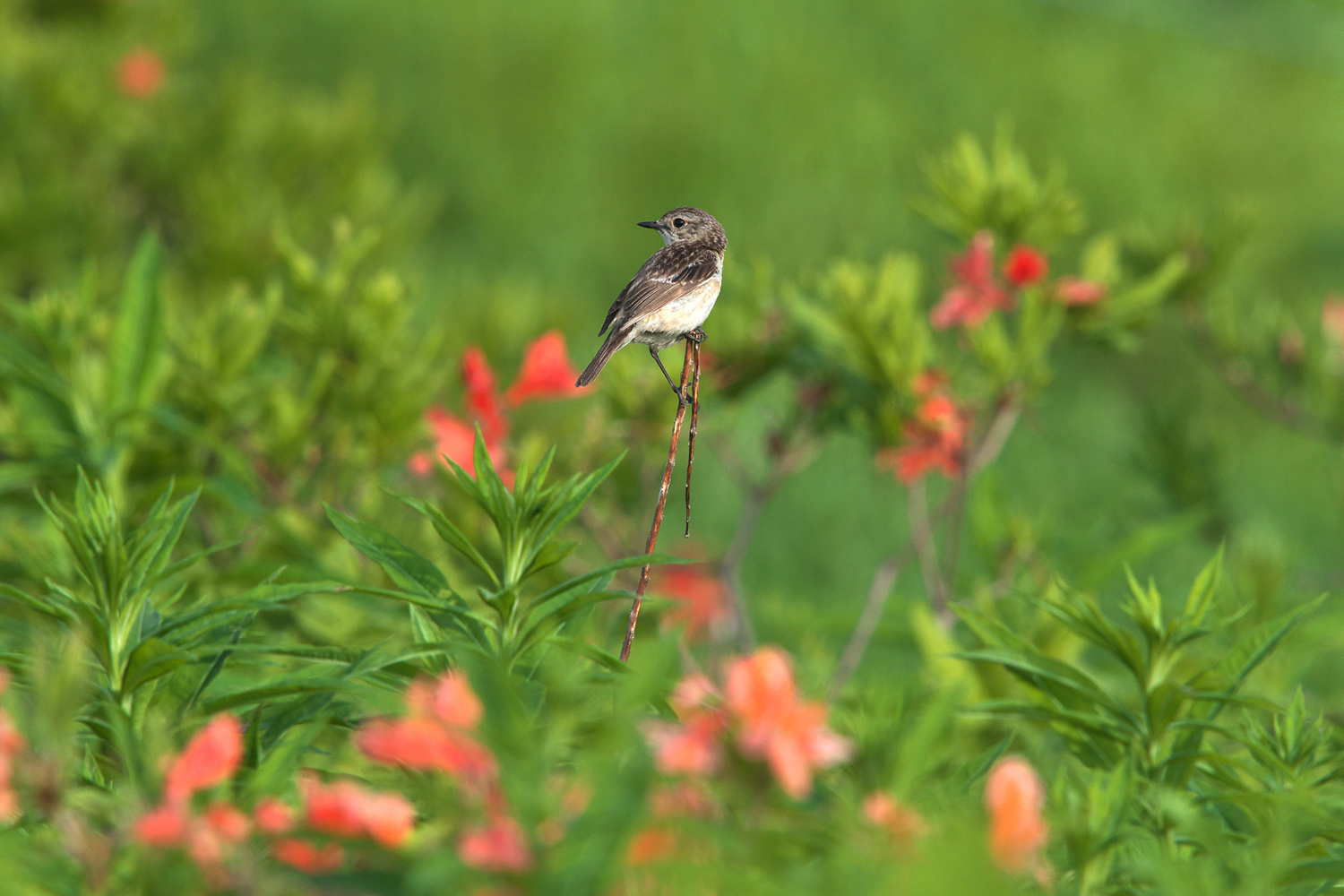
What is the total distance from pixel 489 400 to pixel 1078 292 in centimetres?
126

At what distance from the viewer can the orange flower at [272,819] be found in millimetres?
806

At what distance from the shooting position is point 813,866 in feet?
2.96

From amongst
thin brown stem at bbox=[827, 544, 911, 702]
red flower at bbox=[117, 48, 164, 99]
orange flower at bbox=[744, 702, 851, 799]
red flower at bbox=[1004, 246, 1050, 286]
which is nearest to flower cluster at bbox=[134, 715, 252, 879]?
orange flower at bbox=[744, 702, 851, 799]

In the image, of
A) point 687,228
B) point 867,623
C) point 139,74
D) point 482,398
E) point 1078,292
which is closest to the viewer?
point 687,228

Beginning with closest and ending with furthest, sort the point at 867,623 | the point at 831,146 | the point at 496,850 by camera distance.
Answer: the point at 496,850 → the point at 867,623 → the point at 831,146

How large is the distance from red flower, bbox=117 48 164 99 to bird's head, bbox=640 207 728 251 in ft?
13.5

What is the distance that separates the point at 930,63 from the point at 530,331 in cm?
543

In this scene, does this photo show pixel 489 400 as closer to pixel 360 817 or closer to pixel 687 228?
pixel 687 228

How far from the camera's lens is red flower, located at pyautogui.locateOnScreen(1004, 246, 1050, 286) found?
243cm

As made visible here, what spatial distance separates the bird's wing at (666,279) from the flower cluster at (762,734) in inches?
17.2

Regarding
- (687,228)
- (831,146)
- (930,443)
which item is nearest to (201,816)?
(687,228)

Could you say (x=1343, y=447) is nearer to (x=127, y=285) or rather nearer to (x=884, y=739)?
(x=884, y=739)

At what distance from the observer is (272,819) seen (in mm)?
817

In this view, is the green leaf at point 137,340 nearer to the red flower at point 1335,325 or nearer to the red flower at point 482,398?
the red flower at point 482,398
